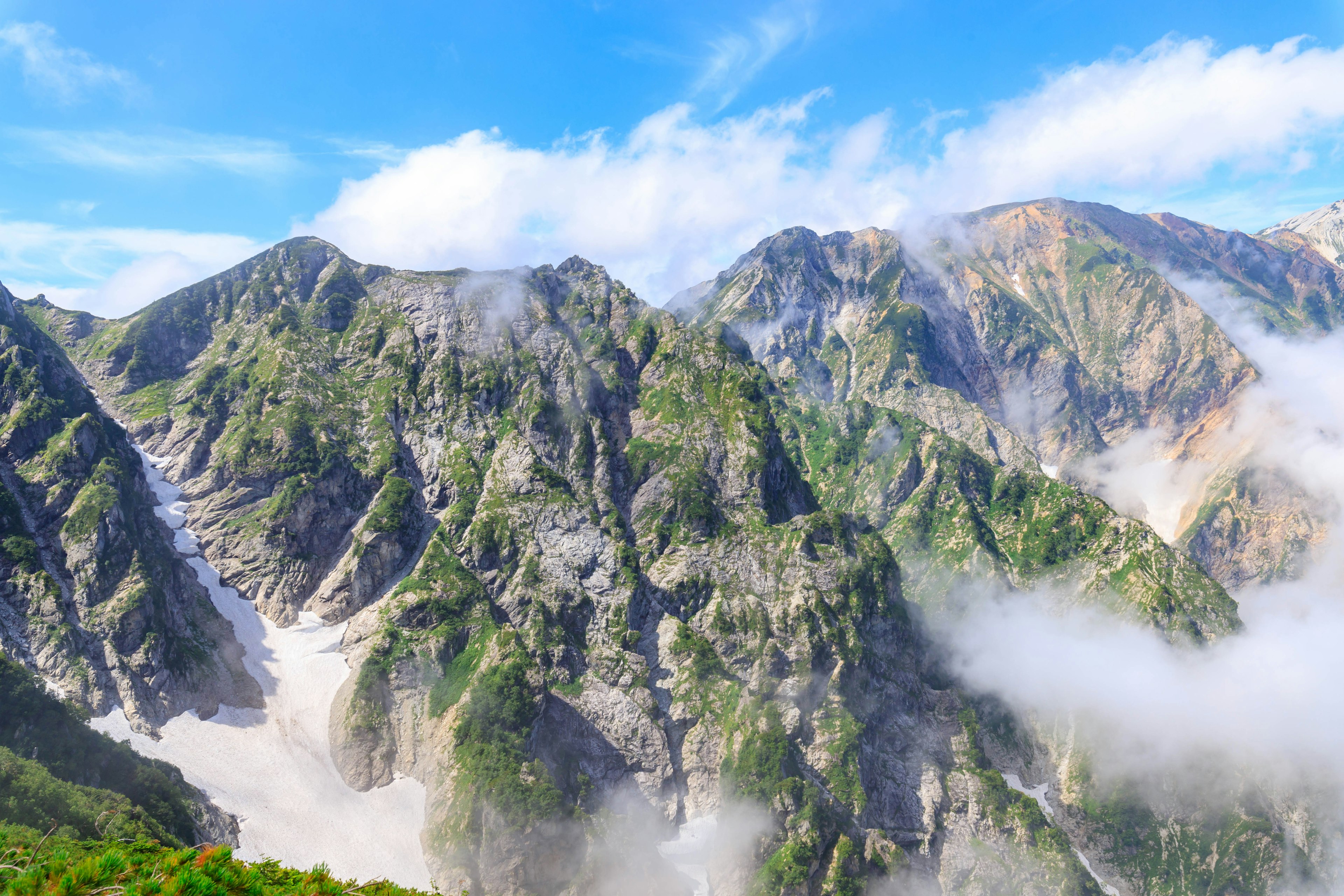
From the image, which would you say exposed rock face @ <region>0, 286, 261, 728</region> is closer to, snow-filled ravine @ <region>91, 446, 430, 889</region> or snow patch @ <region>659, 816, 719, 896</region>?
snow-filled ravine @ <region>91, 446, 430, 889</region>

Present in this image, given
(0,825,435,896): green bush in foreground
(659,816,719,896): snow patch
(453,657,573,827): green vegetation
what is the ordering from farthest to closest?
(659,816,719,896): snow patch, (453,657,573,827): green vegetation, (0,825,435,896): green bush in foreground

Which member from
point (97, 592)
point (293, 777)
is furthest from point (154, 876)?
point (97, 592)

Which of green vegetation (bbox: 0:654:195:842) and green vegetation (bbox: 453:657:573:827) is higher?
green vegetation (bbox: 0:654:195:842)

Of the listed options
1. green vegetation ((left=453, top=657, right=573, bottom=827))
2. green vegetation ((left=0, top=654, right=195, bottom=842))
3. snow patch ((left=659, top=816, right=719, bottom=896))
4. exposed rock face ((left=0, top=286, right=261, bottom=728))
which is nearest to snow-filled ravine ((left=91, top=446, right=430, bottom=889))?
exposed rock face ((left=0, top=286, right=261, bottom=728))

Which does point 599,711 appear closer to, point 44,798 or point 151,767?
point 151,767

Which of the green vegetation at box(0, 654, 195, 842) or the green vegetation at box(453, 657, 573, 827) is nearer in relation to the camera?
the green vegetation at box(0, 654, 195, 842)

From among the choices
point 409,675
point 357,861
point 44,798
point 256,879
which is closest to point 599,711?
point 409,675

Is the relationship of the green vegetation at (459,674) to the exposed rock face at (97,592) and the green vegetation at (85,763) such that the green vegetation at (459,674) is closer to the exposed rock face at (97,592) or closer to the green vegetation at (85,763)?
the exposed rock face at (97,592)

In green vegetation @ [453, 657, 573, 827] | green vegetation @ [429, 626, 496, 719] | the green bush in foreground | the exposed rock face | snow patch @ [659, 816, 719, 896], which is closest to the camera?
the green bush in foreground

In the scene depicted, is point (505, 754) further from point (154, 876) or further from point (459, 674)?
point (154, 876)
